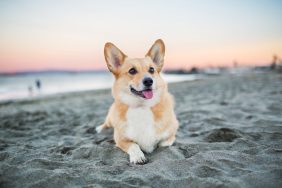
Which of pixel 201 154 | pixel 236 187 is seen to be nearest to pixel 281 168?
pixel 236 187

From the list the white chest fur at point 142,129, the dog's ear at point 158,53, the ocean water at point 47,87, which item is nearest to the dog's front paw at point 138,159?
the white chest fur at point 142,129

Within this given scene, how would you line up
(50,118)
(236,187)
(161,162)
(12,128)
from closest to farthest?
(236,187), (161,162), (12,128), (50,118)

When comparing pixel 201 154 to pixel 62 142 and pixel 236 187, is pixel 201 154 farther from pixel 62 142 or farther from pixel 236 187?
pixel 62 142

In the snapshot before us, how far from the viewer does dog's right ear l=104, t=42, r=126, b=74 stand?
3029 mm

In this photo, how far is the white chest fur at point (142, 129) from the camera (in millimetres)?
2738

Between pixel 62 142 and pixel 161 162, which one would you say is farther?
pixel 62 142

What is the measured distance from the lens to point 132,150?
2639 millimetres

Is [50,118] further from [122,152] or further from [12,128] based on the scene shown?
[122,152]

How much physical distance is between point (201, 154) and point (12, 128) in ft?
12.3

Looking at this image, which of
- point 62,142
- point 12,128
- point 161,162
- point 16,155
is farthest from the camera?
point 12,128

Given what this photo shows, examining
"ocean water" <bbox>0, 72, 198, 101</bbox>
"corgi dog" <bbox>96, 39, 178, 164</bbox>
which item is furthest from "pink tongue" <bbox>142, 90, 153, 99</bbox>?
"ocean water" <bbox>0, 72, 198, 101</bbox>

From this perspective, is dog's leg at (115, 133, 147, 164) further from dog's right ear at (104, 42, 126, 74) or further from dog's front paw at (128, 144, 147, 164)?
dog's right ear at (104, 42, 126, 74)

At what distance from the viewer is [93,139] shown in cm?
360

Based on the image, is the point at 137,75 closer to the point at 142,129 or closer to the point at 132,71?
the point at 132,71
